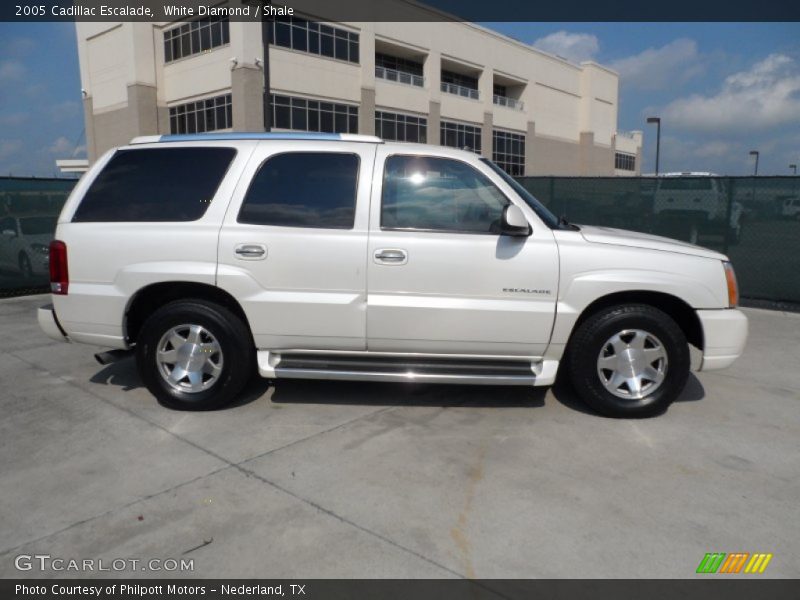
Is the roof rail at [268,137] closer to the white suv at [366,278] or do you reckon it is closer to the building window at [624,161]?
the white suv at [366,278]

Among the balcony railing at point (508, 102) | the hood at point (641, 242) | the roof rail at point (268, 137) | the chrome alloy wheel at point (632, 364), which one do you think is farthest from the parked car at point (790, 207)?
the balcony railing at point (508, 102)

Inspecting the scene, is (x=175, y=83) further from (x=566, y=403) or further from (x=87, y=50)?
(x=566, y=403)

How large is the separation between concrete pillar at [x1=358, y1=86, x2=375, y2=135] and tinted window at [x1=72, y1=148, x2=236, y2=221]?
1288 inches

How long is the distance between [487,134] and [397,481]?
45.9 metres

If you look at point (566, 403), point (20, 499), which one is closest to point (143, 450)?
point (20, 499)

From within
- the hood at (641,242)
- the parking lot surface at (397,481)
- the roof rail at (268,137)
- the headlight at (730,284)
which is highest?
the roof rail at (268,137)

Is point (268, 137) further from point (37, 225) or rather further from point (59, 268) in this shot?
point (37, 225)

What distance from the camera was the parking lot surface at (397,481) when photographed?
2.93 meters

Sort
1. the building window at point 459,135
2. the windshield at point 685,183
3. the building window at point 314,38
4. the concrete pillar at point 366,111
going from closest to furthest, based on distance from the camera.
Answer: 1. the windshield at point 685,183
2. the building window at point 314,38
3. the concrete pillar at point 366,111
4. the building window at point 459,135

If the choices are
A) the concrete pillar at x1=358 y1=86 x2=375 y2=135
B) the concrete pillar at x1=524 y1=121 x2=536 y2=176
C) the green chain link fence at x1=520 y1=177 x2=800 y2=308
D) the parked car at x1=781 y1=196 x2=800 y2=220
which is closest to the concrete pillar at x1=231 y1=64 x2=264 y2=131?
the concrete pillar at x1=358 y1=86 x2=375 y2=135

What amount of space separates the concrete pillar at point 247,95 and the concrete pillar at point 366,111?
6907mm

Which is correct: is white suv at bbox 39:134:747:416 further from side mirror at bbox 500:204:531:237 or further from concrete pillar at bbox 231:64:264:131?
concrete pillar at bbox 231:64:264:131

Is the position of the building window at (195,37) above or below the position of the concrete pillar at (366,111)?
above
